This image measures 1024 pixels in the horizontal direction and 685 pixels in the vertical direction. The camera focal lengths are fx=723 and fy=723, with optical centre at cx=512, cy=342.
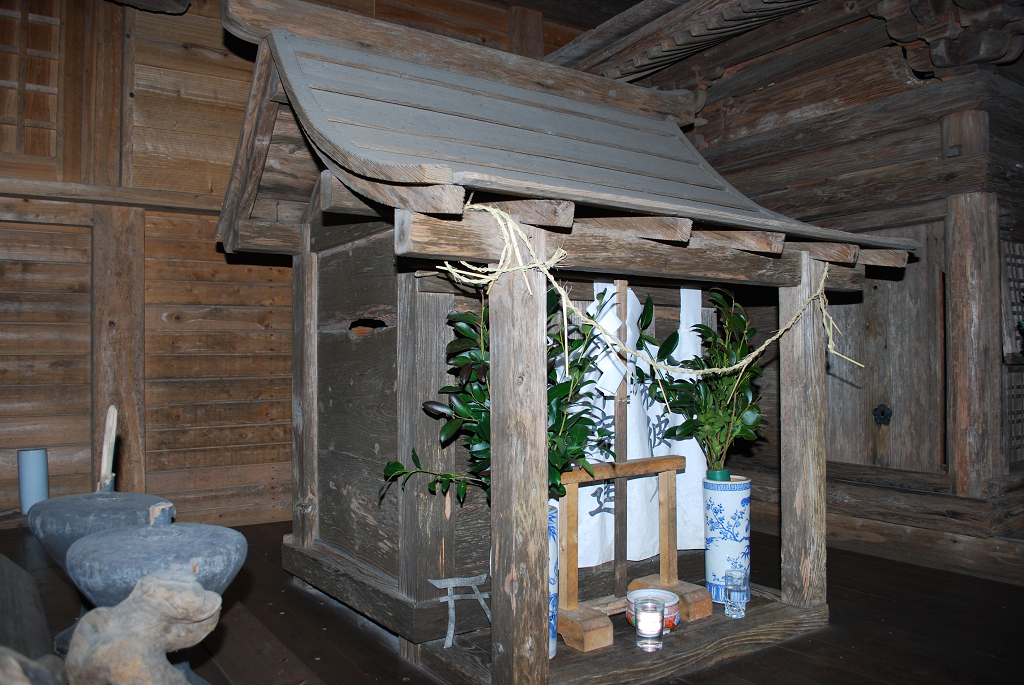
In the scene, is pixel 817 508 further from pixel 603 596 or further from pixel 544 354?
pixel 544 354

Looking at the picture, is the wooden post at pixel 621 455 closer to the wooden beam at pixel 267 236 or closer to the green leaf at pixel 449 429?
the green leaf at pixel 449 429

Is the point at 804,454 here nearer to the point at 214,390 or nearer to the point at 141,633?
the point at 141,633

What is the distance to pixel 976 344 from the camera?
4293 mm

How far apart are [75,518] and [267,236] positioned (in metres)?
1.86

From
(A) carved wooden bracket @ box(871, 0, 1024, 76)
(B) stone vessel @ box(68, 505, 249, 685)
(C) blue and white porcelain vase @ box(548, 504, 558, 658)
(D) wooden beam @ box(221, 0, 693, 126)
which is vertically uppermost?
(A) carved wooden bracket @ box(871, 0, 1024, 76)

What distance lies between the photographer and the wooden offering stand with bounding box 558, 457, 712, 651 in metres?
2.97

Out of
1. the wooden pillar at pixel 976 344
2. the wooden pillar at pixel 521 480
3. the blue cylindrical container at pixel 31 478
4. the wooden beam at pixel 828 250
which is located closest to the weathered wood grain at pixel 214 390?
the blue cylindrical container at pixel 31 478

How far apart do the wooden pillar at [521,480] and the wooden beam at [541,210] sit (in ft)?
0.16

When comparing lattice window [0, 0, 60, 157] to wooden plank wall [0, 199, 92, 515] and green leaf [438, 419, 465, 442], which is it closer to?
wooden plank wall [0, 199, 92, 515]

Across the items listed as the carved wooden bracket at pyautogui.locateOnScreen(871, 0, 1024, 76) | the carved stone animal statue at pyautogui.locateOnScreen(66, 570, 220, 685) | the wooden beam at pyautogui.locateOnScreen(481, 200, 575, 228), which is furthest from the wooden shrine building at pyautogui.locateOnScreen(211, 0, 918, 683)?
the carved wooden bracket at pyautogui.locateOnScreen(871, 0, 1024, 76)

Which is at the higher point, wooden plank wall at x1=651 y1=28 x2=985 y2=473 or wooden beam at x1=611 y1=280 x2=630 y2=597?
wooden plank wall at x1=651 y1=28 x2=985 y2=473

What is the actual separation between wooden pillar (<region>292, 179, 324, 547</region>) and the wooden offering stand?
1.62 meters

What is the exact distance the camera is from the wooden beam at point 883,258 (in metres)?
3.63

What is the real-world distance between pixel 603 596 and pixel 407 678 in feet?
3.37
